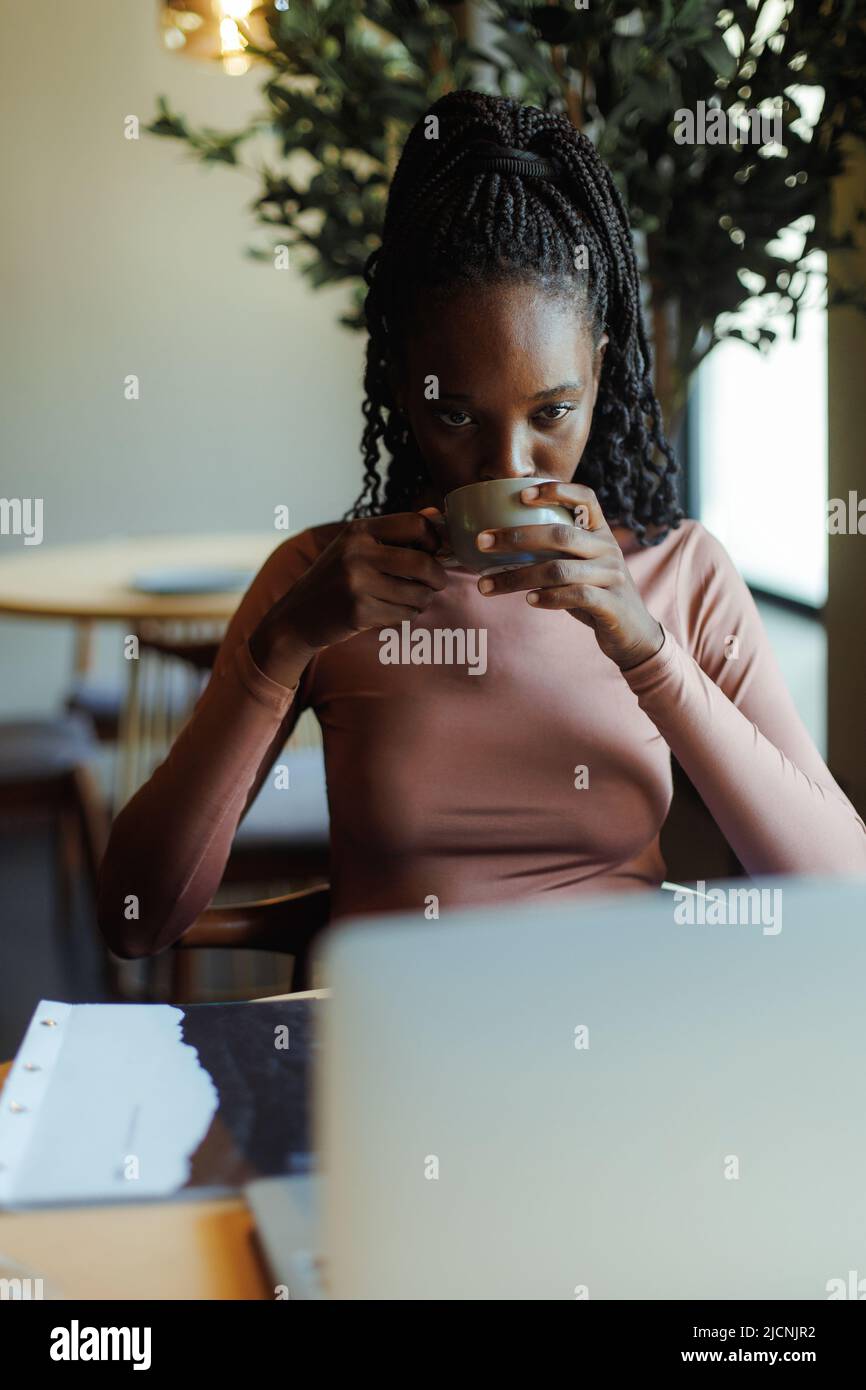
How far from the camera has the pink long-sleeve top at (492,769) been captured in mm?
1130

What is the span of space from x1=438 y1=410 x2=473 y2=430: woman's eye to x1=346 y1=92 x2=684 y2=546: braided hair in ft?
0.33

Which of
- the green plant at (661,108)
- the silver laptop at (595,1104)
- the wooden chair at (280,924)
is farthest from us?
the green plant at (661,108)

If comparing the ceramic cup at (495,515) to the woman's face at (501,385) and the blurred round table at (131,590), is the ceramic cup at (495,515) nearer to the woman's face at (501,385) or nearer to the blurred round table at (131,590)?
the woman's face at (501,385)

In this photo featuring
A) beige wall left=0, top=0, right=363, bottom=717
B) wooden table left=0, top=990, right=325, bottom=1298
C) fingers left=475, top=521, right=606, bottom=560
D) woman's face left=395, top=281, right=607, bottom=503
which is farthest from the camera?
beige wall left=0, top=0, right=363, bottom=717

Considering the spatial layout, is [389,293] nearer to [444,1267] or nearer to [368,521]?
[368,521]

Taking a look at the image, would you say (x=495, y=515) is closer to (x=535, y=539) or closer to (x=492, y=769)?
(x=535, y=539)

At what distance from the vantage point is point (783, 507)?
3039mm

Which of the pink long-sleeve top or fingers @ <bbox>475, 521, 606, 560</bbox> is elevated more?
fingers @ <bbox>475, 521, 606, 560</bbox>

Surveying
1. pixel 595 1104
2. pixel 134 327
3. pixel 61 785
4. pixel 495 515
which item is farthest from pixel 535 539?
pixel 134 327

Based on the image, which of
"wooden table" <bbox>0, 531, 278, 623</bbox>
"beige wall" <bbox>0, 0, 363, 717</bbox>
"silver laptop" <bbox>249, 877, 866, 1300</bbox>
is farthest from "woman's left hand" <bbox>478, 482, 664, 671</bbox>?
"beige wall" <bbox>0, 0, 363, 717</bbox>

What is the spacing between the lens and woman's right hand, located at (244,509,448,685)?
1040 mm

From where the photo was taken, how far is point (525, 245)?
3.58 ft

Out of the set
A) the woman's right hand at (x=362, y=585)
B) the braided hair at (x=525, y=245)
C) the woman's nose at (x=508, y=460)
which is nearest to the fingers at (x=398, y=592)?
the woman's right hand at (x=362, y=585)

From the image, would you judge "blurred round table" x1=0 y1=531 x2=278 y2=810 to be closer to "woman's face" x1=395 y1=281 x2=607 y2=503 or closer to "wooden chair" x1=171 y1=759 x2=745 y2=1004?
"wooden chair" x1=171 y1=759 x2=745 y2=1004
